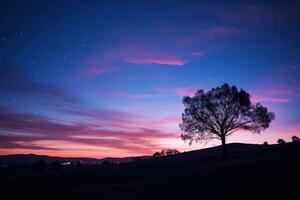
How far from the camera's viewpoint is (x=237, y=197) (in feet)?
59.4

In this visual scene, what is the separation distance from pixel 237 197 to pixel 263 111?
31.6 m

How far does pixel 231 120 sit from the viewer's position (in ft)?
153

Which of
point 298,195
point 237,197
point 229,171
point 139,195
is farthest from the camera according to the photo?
point 229,171

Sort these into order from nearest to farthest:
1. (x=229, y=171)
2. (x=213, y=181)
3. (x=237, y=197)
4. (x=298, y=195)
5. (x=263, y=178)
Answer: (x=298, y=195) → (x=237, y=197) → (x=263, y=178) → (x=213, y=181) → (x=229, y=171)

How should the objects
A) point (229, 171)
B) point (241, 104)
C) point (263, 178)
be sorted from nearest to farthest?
point (263, 178) → point (229, 171) → point (241, 104)

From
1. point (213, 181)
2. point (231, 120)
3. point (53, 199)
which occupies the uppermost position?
point (231, 120)

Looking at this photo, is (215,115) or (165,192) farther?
(215,115)

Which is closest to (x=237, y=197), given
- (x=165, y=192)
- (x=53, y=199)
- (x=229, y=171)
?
(x=165, y=192)

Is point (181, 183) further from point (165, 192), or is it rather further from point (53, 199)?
point (53, 199)

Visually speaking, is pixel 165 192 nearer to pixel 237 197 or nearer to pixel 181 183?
pixel 181 183

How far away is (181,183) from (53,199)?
11.3m

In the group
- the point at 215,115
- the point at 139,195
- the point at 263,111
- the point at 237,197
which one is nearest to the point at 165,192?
the point at 139,195

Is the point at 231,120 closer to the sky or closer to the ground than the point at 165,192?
closer to the sky

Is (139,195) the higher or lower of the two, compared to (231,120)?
lower
